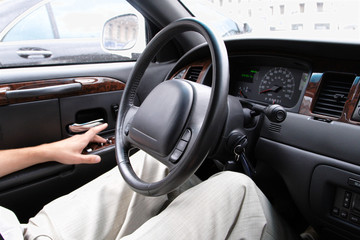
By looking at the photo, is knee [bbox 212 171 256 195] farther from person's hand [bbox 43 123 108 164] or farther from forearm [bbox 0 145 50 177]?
forearm [bbox 0 145 50 177]

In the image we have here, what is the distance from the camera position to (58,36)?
1681 mm

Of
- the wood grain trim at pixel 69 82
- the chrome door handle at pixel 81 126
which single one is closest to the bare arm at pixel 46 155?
the chrome door handle at pixel 81 126

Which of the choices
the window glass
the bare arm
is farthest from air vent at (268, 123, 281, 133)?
the window glass

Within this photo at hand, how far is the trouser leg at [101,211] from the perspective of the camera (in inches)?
35.2

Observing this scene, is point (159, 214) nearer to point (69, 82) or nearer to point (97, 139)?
point (97, 139)

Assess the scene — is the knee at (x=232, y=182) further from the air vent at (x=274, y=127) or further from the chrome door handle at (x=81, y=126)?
the chrome door handle at (x=81, y=126)

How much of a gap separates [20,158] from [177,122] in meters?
0.72

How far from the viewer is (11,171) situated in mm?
1249

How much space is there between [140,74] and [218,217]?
23.3 inches

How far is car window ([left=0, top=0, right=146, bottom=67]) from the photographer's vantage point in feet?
4.96

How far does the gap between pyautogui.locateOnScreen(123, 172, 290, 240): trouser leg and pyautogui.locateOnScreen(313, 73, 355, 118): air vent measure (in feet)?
1.28

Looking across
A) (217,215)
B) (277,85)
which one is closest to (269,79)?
(277,85)

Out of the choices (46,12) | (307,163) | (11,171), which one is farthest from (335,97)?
(46,12)

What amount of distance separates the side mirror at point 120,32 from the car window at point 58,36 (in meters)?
0.02
